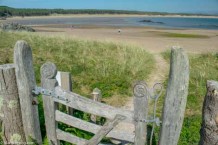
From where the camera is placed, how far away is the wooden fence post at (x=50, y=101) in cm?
407

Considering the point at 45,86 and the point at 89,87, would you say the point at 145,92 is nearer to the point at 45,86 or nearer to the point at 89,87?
the point at 45,86

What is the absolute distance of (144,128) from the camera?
3969 mm

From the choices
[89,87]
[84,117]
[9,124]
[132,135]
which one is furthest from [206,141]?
[89,87]

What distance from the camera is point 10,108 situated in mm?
4297

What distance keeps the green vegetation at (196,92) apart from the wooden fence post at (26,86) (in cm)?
321

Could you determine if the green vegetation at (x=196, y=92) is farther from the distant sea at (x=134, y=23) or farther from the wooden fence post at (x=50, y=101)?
the distant sea at (x=134, y=23)

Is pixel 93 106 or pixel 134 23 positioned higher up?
pixel 93 106

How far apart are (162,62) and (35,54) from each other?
5.67m

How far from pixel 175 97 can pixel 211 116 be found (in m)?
0.49

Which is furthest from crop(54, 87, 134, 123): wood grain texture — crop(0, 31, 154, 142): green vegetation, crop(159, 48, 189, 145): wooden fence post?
crop(0, 31, 154, 142): green vegetation

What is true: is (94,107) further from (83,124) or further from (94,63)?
(94,63)

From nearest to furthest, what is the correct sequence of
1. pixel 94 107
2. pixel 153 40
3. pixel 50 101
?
pixel 94 107 < pixel 50 101 < pixel 153 40

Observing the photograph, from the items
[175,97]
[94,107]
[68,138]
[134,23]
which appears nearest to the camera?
[175,97]

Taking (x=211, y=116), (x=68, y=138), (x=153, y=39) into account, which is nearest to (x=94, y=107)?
(x=68, y=138)
